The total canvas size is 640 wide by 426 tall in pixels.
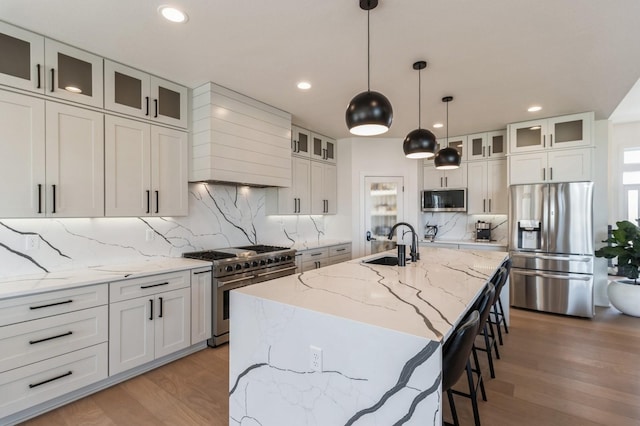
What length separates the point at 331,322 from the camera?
4.71 ft

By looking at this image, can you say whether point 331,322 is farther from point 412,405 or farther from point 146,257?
point 146,257

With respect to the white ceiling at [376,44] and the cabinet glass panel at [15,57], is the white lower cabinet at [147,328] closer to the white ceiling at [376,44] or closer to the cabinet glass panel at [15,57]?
the cabinet glass panel at [15,57]

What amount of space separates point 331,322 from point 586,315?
432 cm

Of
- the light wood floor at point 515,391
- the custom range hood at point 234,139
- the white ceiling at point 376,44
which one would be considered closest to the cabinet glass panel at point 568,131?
the white ceiling at point 376,44

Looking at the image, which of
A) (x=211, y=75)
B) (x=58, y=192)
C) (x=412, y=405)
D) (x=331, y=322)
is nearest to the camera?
(x=412, y=405)

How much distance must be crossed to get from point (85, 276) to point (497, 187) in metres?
5.37

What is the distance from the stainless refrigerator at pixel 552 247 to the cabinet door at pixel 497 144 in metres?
0.75

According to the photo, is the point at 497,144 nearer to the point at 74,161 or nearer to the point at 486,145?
the point at 486,145

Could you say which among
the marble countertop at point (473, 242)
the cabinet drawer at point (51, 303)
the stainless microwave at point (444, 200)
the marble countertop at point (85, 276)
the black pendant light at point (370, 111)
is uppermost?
the black pendant light at point (370, 111)

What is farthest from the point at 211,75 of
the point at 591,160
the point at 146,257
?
the point at 591,160

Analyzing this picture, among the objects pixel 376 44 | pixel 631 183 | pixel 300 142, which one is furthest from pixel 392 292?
pixel 631 183

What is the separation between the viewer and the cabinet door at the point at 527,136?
4344 mm

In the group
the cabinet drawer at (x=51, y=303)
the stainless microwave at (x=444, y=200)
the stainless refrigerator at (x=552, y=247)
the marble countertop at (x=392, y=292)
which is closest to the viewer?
the marble countertop at (x=392, y=292)

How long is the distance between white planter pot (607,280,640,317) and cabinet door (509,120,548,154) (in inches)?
82.4
